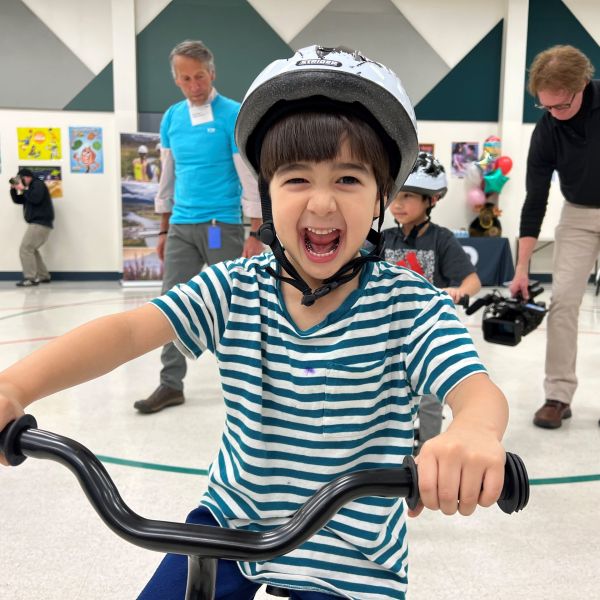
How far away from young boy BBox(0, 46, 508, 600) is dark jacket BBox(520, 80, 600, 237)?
95.4 inches

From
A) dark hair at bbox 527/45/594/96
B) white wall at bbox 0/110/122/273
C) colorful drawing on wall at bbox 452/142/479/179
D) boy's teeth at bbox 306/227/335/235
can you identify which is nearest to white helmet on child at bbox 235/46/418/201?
boy's teeth at bbox 306/227/335/235

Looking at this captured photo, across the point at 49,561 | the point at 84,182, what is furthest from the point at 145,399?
the point at 84,182

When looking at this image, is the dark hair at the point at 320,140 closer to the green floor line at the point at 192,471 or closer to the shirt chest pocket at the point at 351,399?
the shirt chest pocket at the point at 351,399

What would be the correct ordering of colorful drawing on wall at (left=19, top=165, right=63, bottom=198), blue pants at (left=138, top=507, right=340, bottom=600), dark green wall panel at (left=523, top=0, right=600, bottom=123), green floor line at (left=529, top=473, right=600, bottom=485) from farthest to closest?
dark green wall panel at (left=523, top=0, right=600, bottom=123) < colorful drawing on wall at (left=19, top=165, right=63, bottom=198) < green floor line at (left=529, top=473, right=600, bottom=485) < blue pants at (left=138, top=507, right=340, bottom=600)

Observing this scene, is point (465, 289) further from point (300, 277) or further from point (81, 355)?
point (81, 355)

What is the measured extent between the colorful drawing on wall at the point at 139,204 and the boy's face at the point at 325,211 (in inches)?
341

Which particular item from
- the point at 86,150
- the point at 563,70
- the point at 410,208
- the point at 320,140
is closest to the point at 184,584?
the point at 320,140

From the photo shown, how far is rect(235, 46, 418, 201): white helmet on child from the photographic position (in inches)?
45.7

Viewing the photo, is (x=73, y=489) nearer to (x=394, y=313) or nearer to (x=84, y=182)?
(x=394, y=313)

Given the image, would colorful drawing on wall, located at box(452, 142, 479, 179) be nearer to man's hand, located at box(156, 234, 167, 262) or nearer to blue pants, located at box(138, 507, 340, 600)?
man's hand, located at box(156, 234, 167, 262)

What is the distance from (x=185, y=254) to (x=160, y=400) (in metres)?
0.86

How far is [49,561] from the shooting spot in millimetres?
2031

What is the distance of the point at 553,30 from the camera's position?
33.5ft

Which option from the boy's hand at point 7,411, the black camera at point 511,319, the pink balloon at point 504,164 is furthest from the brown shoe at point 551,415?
the pink balloon at point 504,164
